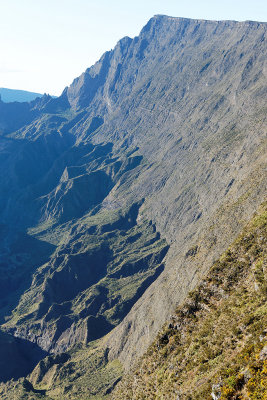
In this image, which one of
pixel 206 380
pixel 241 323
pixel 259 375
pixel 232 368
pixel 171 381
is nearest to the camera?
pixel 259 375

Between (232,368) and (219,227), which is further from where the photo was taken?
(219,227)

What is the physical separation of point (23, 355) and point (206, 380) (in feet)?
447

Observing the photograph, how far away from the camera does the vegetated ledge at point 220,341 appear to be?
27.7 meters

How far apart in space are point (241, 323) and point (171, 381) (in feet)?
37.3

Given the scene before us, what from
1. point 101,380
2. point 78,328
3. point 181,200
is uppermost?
point 181,200

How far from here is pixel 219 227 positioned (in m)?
101

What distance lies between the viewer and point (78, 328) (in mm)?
142750

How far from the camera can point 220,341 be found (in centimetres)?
3844

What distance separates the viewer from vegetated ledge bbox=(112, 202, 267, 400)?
27706mm

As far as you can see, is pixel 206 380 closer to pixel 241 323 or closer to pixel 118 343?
pixel 241 323

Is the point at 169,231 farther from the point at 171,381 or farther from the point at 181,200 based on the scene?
the point at 171,381

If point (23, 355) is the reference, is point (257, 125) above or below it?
above

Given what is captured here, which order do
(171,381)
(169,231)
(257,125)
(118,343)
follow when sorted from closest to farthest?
(171,381)
(118,343)
(257,125)
(169,231)

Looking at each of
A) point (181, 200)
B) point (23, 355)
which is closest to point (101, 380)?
point (23, 355)
